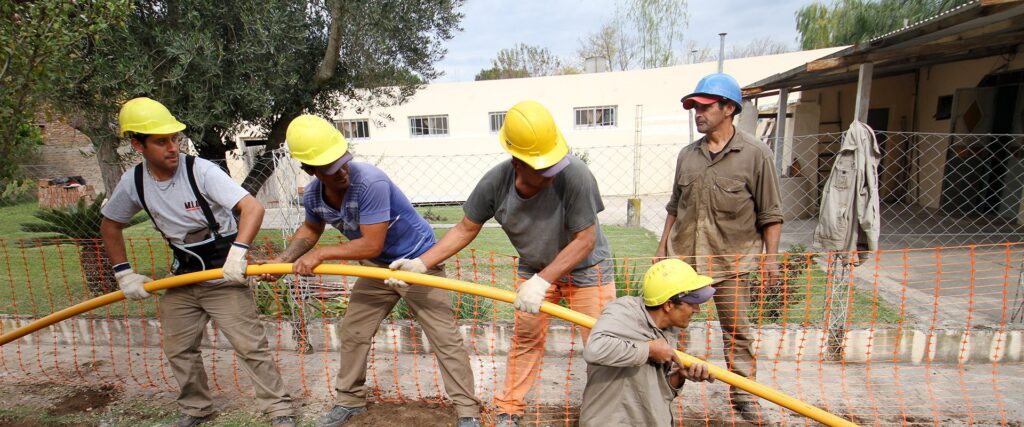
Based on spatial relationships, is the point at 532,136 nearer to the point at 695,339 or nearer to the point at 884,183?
the point at 695,339

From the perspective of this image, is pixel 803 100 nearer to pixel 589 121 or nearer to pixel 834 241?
pixel 589 121

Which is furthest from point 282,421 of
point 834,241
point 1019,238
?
point 1019,238

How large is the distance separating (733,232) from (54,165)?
21.8 m

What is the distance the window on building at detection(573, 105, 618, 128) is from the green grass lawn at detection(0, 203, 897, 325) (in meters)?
6.80

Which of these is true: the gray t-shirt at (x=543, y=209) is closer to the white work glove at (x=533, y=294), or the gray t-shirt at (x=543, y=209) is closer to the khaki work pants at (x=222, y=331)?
the white work glove at (x=533, y=294)

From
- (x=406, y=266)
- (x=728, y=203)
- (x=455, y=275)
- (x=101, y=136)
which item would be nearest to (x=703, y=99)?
(x=728, y=203)

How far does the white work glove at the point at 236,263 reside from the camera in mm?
2629

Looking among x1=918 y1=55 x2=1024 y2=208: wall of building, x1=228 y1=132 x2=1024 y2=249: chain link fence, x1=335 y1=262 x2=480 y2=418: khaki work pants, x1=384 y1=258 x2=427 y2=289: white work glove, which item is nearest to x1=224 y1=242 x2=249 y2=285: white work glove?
x1=335 y1=262 x2=480 y2=418: khaki work pants

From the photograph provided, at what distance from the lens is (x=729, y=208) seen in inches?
106

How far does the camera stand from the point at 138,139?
8.50 feet

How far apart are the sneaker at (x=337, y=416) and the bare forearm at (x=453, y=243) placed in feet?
3.55

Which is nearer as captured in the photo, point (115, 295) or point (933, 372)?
point (115, 295)

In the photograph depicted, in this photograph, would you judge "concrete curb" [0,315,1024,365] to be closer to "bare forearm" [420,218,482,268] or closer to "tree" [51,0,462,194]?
"bare forearm" [420,218,482,268]

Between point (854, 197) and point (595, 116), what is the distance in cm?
1328
